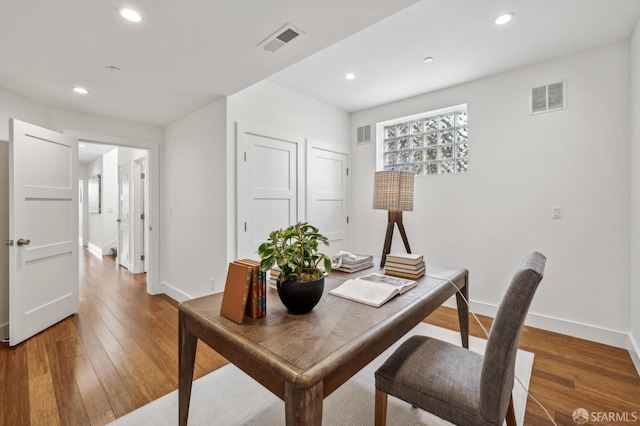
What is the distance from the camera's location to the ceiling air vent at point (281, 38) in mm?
1754

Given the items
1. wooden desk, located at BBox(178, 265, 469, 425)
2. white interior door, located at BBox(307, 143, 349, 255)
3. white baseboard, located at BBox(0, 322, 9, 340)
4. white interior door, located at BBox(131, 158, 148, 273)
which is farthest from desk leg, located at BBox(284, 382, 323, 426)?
white interior door, located at BBox(131, 158, 148, 273)

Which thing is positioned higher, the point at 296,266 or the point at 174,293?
the point at 296,266

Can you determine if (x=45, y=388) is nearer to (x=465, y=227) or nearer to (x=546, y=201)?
(x=465, y=227)

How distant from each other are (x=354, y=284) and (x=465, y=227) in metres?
2.21

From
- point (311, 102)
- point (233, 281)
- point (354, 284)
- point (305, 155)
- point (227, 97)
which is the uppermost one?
point (311, 102)

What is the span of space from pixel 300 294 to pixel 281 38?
5.37 ft

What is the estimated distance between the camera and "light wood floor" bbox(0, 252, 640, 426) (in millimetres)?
1690

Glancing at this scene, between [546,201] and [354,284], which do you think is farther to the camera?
[546,201]

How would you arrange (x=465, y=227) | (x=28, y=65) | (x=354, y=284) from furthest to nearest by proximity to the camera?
(x=465, y=227) → (x=28, y=65) → (x=354, y=284)

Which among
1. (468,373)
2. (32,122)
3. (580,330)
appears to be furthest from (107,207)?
(580,330)

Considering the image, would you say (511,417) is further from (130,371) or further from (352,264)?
(130,371)

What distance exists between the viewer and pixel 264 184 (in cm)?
309

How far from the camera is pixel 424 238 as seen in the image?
3486 mm

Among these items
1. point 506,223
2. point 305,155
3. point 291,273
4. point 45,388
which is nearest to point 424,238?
point 506,223
